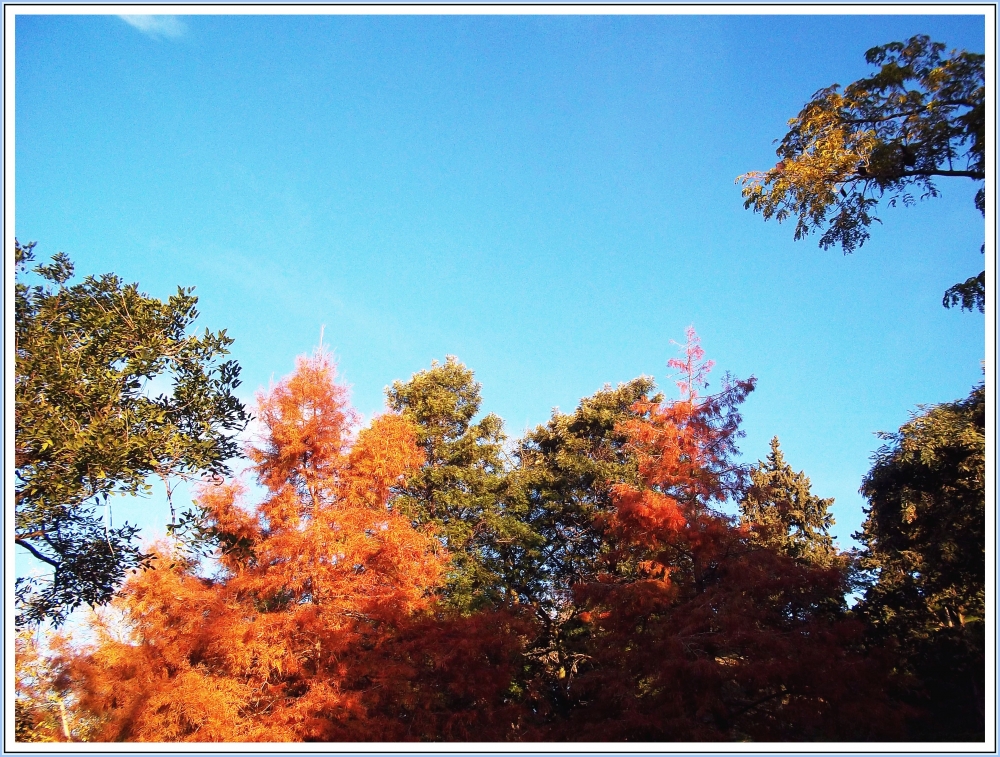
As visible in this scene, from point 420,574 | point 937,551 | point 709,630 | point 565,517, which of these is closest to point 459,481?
point 565,517

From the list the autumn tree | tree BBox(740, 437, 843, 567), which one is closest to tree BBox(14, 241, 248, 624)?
the autumn tree

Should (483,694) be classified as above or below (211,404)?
below

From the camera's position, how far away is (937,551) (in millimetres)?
13367

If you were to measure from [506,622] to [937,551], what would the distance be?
29.8 feet

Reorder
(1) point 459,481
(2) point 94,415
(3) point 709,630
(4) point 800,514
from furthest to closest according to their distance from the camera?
(4) point 800,514 < (1) point 459,481 < (3) point 709,630 < (2) point 94,415

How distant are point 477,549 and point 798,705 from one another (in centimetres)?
1146

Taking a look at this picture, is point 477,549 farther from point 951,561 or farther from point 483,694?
point 951,561

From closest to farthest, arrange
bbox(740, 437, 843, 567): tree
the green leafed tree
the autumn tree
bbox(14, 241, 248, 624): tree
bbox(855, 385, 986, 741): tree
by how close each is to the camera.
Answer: bbox(14, 241, 248, 624): tree
the autumn tree
bbox(855, 385, 986, 741): tree
the green leafed tree
bbox(740, 437, 843, 567): tree

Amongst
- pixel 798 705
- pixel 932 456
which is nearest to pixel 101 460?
pixel 798 705

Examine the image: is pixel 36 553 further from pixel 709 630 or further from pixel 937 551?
pixel 937 551

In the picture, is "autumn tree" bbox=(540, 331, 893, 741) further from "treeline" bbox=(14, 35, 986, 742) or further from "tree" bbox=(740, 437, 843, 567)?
"tree" bbox=(740, 437, 843, 567)

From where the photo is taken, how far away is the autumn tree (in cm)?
1066

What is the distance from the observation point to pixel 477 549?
68.3 ft

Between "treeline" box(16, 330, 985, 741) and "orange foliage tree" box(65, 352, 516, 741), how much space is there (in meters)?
0.04
